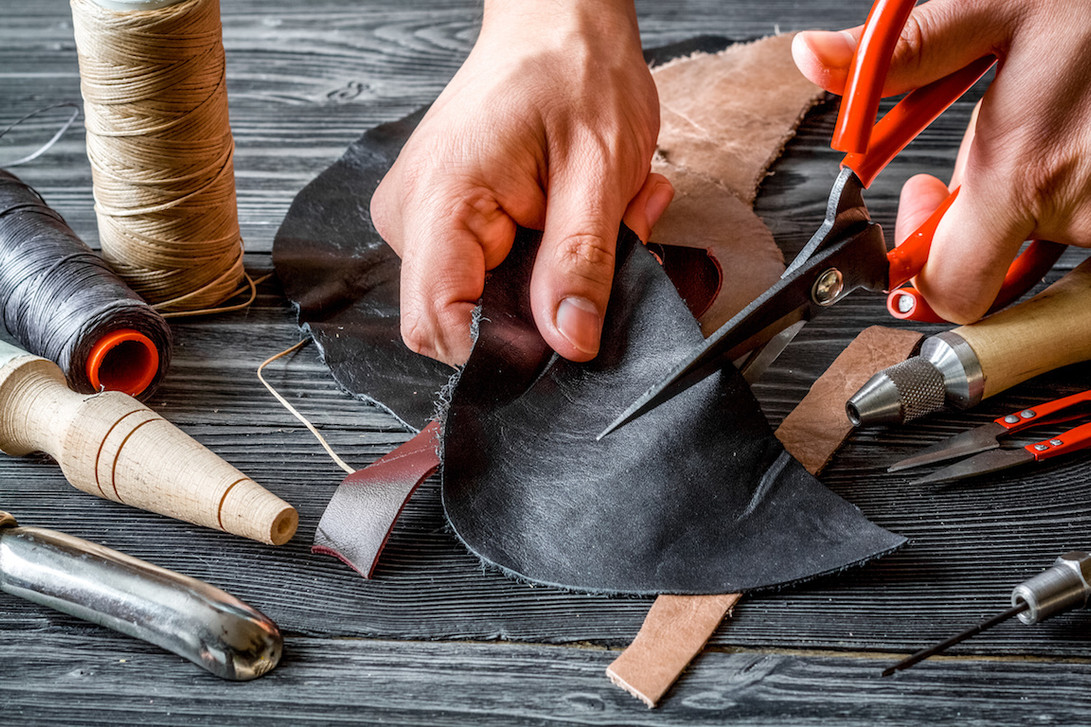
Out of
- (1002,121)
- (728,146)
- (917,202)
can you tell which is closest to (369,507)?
(1002,121)

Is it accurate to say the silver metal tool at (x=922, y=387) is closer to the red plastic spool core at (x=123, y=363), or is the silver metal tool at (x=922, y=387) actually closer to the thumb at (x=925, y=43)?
the thumb at (x=925, y=43)

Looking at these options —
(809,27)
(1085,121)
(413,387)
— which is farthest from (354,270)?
(809,27)

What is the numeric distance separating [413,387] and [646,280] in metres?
0.32

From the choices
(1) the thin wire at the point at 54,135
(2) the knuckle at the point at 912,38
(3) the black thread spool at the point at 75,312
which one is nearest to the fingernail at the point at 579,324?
(2) the knuckle at the point at 912,38

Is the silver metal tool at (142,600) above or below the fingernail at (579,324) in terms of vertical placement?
below

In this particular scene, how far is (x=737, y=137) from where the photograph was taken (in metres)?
1.67

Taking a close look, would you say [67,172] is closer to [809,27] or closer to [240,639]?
[240,639]

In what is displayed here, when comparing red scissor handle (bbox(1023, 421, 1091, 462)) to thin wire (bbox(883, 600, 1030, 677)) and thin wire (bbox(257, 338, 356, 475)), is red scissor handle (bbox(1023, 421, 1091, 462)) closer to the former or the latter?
thin wire (bbox(883, 600, 1030, 677))

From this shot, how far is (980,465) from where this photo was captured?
38.9 inches

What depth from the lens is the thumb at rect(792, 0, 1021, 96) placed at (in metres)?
0.96

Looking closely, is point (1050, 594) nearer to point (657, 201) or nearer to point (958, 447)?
point (958, 447)

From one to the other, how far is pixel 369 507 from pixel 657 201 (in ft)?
1.90

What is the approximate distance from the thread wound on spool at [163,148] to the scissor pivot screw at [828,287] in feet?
2.54

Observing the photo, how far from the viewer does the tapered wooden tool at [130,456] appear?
35.9 inches
